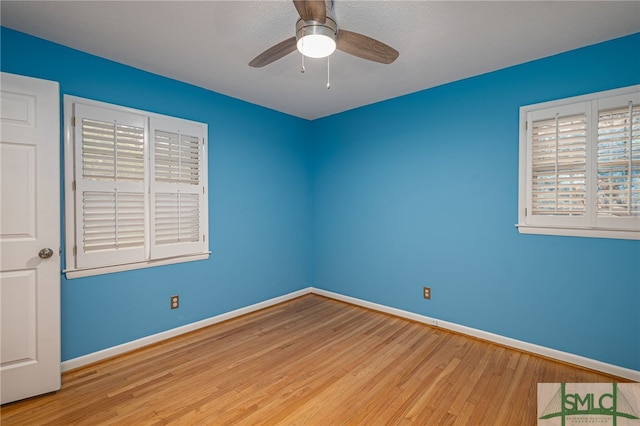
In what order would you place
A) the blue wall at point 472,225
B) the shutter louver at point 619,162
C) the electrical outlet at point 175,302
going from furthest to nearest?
the electrical outlet at point 175,302 < the blue wall at point 472,225 < the shutter louver at point 619,162

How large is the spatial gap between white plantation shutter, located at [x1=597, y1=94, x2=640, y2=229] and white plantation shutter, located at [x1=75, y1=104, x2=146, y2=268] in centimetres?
389

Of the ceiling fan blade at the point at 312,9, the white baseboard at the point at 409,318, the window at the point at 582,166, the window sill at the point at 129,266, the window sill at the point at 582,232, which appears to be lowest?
the white baseboard at the point at 409,318

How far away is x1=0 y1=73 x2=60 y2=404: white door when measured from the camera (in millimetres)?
2000

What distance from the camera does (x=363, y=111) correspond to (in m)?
3.90

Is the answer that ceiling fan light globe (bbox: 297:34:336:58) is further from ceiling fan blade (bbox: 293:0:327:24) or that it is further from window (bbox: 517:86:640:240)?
window (bbox: 517:86:640:240)

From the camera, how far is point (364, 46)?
1.89 metres

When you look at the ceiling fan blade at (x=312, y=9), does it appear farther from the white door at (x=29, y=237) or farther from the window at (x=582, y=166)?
the window at (x=582, y=166)

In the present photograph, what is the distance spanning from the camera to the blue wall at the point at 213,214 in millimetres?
2445

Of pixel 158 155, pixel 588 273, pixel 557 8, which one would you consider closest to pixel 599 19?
pixel 557 8

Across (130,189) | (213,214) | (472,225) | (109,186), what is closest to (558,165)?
(472,225)

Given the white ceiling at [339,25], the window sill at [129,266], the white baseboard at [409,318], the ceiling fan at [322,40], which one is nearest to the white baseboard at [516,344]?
the white baseboard at [409,318]

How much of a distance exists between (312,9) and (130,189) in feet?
7.27

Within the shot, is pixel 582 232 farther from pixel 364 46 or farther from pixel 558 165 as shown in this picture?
pixel 364 46

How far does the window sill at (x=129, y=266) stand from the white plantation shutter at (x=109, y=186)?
0.15 feet
